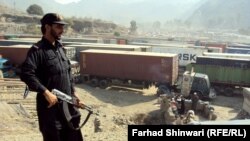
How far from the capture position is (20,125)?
43.5ft

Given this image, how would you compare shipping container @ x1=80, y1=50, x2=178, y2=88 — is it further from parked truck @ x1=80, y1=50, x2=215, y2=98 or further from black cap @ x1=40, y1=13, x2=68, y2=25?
black cap @ x1=40, y1=13, x2=68, y2=25

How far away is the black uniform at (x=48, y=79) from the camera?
4.25 metres

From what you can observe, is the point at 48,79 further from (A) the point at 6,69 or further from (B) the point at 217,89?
(A) the point at 6,69

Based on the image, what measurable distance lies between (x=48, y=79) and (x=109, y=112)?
14.2 meters

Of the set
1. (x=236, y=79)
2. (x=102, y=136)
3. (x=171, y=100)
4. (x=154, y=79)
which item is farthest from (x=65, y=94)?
(x=236, y=79)

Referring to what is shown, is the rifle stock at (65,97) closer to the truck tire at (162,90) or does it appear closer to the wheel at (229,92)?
the truck tire at (162,90)

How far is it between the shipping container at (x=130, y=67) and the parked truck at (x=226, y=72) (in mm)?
2390

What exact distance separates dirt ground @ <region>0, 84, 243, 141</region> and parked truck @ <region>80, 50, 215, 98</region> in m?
0.85

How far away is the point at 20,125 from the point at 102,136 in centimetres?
525

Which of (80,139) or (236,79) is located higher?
(80,139)

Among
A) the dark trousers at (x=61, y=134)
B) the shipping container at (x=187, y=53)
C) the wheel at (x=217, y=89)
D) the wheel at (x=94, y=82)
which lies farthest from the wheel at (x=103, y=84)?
the dark trousers at (x=61, y=134)

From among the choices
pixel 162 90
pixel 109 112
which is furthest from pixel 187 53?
pixel 109 112

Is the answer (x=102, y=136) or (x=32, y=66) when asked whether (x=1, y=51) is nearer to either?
(x=102, y=136)

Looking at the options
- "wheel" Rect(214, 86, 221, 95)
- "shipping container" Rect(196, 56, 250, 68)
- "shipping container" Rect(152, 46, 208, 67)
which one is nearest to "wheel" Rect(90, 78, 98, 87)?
"shipping container" Rect(196, 56, 250, 68)
